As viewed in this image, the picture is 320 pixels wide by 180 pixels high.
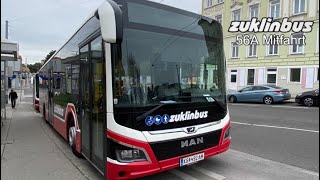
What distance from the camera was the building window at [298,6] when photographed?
25.0 m

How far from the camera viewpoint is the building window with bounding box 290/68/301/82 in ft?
82.5

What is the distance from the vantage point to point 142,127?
4.15 metres

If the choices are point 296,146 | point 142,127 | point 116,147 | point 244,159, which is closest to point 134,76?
point 142,127

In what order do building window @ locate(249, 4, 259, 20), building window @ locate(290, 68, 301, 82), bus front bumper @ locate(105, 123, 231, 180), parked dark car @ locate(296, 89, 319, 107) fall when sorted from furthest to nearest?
building window @ locate(249, 4, 259, 20)
building window @ locate(290, 68, 301, 82)
parked dark car @ locate(296, 89, 319, 107)
bus front bumper @ locate(105, 123, 231, 180)

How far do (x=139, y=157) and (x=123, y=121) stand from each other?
1.79 feet

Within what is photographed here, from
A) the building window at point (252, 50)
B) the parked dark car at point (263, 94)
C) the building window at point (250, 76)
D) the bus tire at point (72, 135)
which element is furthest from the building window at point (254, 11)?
the bus tire at point (72, 135)

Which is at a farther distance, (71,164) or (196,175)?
(71,164)

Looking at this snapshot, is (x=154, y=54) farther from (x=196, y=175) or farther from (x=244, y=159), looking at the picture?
(x=244, y=159)

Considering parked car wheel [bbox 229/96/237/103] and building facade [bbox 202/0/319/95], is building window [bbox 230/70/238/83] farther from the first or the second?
parked car wheel [bbox 229/96/237/103]

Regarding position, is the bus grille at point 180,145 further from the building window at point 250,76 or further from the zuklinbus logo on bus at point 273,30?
the building window at point 250,76

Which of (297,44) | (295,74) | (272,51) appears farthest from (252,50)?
(295,74)

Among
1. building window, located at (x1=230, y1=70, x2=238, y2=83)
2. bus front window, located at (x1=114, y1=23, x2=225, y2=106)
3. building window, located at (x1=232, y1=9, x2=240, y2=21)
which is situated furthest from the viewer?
building window, located at (x1=230, y1=70, x2=238, y2=83)

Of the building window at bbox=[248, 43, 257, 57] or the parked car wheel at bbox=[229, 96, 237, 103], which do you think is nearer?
the parked car wheel at bbox=[229, 96, 237, 103]

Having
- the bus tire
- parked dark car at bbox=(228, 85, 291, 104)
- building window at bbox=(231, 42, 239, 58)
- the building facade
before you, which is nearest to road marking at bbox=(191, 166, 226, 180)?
the bus tire
